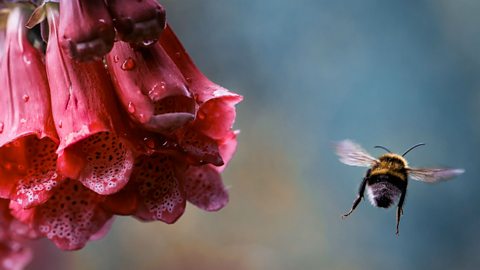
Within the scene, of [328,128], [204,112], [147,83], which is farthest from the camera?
[328,128]

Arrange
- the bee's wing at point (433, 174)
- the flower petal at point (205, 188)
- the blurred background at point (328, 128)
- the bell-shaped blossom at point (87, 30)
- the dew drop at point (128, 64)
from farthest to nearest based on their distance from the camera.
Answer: the blurred background at point (328, 128) < the bee's wing at point (433, 174) < the flower petal at point (205, 188) < the dew drop at point (128, 64) < the bell-shaped blossom at point (87, 30)

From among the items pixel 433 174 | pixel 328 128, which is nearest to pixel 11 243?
pixel 433 174

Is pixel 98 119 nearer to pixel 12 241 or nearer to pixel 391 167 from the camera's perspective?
pixel 12 241

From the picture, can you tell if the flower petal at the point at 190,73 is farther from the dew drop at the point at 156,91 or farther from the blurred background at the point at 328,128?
the blurred background at the point at 328,128

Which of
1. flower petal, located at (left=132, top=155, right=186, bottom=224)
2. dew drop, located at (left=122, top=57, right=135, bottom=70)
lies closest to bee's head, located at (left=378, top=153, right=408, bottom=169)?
flower petal, located at (left=132, top=155, right=186, bottom=224)

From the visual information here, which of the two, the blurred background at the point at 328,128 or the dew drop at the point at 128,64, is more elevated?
the dew drop at the point at 128,64

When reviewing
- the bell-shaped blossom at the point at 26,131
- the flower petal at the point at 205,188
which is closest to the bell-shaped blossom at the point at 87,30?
the bell-shaped blossom at the point at 26,131

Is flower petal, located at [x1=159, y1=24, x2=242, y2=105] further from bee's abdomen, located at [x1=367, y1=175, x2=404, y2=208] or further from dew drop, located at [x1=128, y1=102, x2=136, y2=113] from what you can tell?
bee's abdomen, located at [x1=367, y1=175, x2=404, y2=208]
